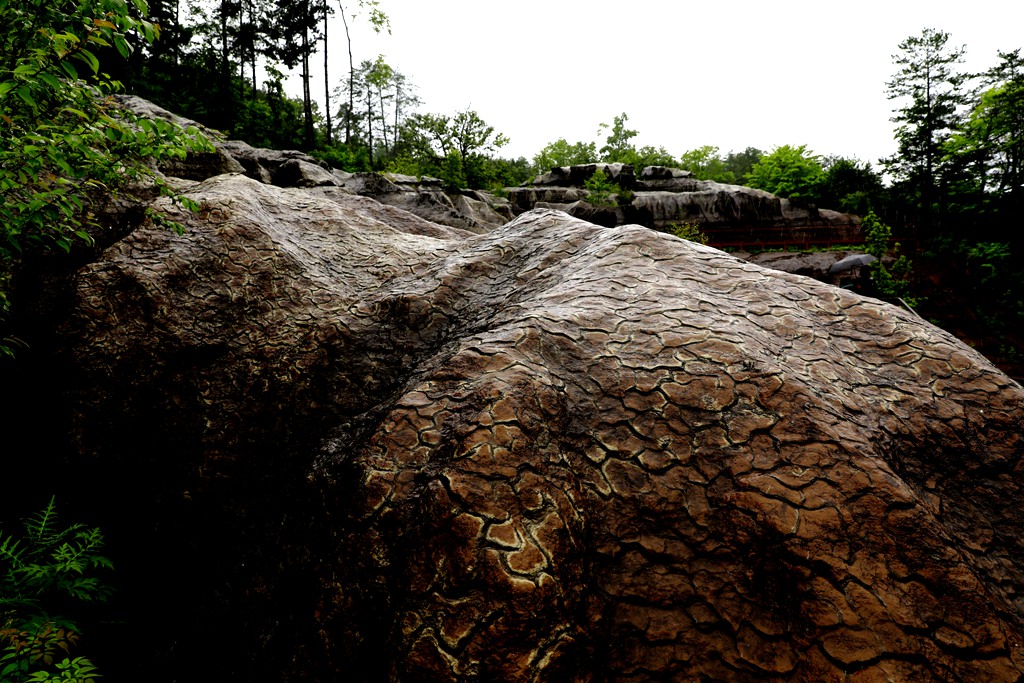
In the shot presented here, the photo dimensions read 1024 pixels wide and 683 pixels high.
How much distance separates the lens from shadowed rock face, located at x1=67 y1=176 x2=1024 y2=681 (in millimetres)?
1639

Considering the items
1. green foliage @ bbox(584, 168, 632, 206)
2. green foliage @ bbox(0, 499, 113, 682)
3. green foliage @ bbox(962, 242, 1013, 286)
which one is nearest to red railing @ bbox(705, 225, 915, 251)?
green foliage @ bbox(962, 242, 1013, 286)

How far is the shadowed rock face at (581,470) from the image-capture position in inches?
64.5

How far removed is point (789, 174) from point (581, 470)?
3214 cm

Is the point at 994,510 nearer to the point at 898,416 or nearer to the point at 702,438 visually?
the point at 898,416

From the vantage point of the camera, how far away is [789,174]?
2750 cm

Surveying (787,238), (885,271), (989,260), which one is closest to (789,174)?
(787,238)

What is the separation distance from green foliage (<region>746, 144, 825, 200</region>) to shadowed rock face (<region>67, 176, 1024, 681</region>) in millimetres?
28338

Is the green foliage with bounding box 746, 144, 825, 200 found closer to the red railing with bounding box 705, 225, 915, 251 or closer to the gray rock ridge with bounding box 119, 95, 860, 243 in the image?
the gray rock ridge with bounding box 119, 95, 860, 243

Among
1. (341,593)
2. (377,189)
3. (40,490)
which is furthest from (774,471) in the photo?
(377,189)

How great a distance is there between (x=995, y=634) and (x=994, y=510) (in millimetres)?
734

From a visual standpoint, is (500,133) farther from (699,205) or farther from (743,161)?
(743,161)

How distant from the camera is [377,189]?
9500mm

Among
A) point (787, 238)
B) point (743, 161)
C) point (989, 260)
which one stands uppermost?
point (743, 161)

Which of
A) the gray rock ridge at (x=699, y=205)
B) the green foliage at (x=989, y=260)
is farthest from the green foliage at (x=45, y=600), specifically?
the green foliage at (x=989, y=260)
